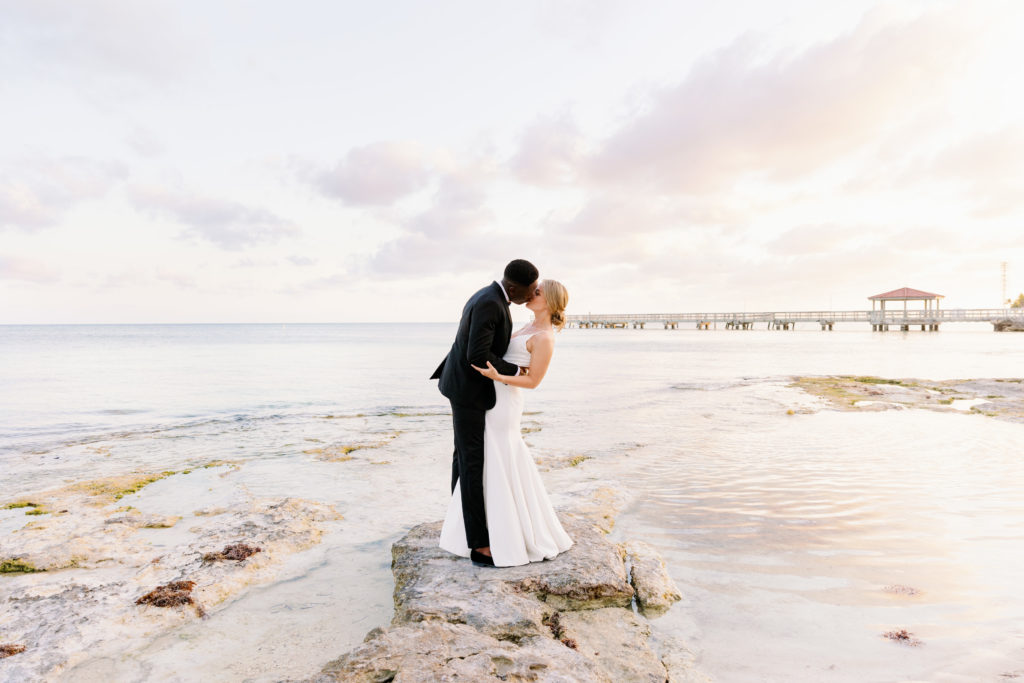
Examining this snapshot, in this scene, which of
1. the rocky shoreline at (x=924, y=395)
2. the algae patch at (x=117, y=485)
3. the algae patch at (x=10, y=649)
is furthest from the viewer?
the rocky shoreline at (x=924, y=395)

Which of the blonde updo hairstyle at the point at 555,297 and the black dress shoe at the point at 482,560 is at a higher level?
the blonde updo hairstyle at the point at 555,297

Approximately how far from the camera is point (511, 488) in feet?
14.8

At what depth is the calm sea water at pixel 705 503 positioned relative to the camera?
382 centimetres

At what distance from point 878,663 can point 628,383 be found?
19.6 meters

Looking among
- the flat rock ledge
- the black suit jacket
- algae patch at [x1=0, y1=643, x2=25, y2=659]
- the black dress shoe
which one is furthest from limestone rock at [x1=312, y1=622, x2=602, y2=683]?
algae patch at [x1=0, y1=643, x2=25, y2=659]

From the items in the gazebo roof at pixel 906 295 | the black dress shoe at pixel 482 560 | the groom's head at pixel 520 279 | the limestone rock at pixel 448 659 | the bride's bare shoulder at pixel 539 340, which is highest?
the gazebo roof at pixel 906 295

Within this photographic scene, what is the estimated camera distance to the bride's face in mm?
4383

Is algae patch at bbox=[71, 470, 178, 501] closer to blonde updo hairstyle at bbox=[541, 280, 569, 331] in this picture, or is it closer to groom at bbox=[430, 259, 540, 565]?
groom at bbox=[430, 259, 540, 565]

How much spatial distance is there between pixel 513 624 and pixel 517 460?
1278 millimetres

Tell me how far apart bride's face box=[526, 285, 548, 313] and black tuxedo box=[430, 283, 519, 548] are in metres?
0.19

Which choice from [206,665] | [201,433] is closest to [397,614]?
[206,665]

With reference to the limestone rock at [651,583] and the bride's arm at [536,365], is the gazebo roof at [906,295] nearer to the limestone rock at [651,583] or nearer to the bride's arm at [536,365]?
the limestone rock at [651,583]

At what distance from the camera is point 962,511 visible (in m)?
6.36

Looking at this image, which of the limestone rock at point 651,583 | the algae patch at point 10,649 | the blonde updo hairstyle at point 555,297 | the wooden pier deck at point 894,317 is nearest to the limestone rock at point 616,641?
the limestone rock at point 651,583
